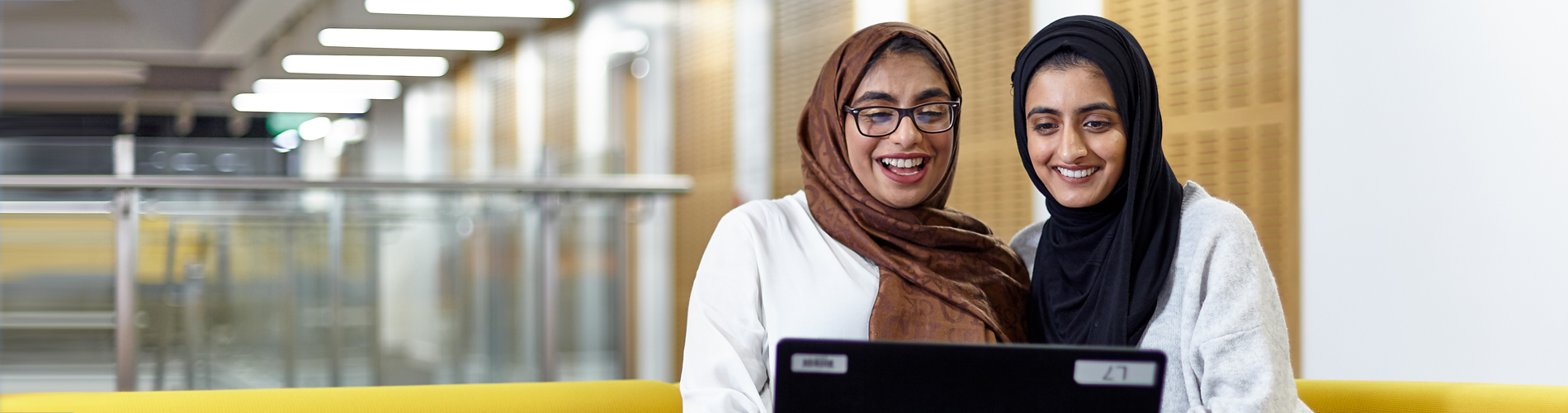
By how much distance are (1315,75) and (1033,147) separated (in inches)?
104

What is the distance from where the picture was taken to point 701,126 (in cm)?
841

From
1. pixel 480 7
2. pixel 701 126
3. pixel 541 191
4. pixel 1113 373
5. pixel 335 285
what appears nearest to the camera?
pixel 1113 373

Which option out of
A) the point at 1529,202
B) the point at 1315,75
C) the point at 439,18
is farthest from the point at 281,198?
the point at 1529,202

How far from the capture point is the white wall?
330 cm

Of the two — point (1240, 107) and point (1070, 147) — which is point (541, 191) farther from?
point (1070, 147)

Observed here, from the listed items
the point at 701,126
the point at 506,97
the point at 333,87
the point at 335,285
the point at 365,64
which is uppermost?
the point at 365,64

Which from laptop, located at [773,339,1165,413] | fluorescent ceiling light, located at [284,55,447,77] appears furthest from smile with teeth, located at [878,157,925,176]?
fluorescent ceiling light, located at [284,55,447,77]

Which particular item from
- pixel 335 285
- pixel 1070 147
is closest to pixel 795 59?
pixel 335 285

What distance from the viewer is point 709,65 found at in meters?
8.24

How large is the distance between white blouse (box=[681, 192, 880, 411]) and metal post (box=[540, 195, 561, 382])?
302 centimetres

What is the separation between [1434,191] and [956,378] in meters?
3.21

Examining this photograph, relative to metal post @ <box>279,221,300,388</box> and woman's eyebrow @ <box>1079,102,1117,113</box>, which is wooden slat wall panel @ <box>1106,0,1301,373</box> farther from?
metal post @ <box>279,221,300,388</box>

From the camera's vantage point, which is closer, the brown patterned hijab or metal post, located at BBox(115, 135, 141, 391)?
the brown patterned hijab

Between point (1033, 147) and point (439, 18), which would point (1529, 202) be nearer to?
point (1033, 147)
